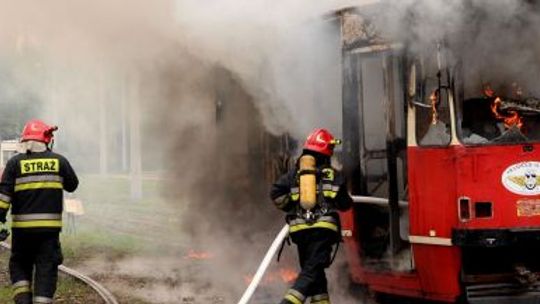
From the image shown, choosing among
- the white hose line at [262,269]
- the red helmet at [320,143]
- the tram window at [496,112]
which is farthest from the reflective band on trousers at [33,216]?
the tram window at [496,112]

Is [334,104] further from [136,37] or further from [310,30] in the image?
[136,37]

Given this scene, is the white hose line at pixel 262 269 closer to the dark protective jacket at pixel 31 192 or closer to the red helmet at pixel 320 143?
the red helmet at pixel 320 143

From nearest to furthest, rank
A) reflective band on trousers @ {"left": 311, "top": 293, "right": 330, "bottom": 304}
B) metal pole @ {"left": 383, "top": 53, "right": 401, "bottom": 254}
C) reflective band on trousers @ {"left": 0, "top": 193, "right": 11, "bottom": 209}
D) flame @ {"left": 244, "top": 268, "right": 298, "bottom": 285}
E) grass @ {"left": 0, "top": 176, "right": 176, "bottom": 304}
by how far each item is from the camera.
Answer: reflective band on trousers @ {"left": 311, "top": 293, "right": 330, "bottom": 304}
metal pole @ {"left": 383, "top": 53, "right": 401, "bottom": 254}
reflective band on trousers @ {"left": 0, "top": 193, "right": 11, "bottom": 209}
flame @ {"left": 244, "top": 268, "right": 298, "bottom": 285}
grass @ {"left": 0, "top": 176, "right": 176, "bottom": 304}

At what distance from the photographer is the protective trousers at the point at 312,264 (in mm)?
5812

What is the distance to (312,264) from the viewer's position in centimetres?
586

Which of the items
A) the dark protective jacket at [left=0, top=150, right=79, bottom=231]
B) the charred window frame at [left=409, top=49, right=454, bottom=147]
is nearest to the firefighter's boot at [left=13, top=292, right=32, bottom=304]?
the dark protective jacket at [left=0, top=150, right=79, bottom=231]

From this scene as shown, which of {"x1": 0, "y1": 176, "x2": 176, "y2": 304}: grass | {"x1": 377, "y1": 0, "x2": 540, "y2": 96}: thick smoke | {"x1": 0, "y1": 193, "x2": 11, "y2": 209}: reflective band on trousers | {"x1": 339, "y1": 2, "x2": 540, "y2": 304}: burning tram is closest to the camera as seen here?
{"x1": 339, "y1": 2, "x2": 540, "y2": 304}: burning tram

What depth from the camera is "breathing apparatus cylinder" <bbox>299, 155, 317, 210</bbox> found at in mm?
5840

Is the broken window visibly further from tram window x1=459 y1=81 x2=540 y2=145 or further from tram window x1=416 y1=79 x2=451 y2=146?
tram window x1=459 y1=81 x2=540 y2=145

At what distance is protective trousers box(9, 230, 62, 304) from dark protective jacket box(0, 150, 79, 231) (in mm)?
106

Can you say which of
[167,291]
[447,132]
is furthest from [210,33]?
[447,132]

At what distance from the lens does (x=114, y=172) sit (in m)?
35.3

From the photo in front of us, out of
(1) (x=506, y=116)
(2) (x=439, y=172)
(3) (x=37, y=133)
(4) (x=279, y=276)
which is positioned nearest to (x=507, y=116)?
(1) (x=506, y=116)

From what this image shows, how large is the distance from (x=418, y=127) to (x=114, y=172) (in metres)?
30.6
